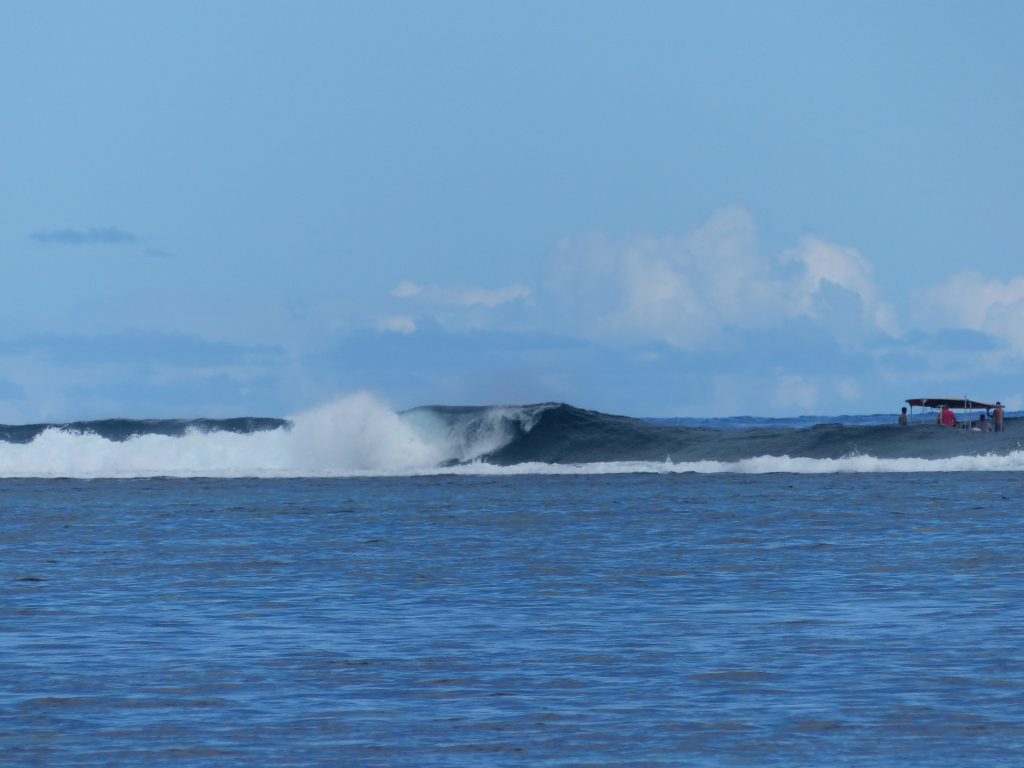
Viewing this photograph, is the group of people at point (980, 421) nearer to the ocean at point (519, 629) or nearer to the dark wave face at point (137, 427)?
the ocean at point (519, 629)

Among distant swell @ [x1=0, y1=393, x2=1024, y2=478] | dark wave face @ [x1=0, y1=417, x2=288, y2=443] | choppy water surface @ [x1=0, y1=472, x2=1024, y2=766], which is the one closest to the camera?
choppy water surface @ [x1=0, y1=472, x2=1024, y2=766]

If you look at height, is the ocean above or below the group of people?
below

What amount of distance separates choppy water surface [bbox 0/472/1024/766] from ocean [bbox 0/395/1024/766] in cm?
6

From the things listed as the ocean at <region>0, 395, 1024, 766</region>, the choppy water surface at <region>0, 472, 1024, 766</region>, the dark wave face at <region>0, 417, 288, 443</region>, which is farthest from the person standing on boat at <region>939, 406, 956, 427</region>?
the dark wave face at <region>0, 417, 288, 443</region>

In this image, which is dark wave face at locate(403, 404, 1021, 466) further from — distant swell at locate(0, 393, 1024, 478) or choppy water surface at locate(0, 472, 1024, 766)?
choppy water surface at locate(0, 472, 1024, 766)

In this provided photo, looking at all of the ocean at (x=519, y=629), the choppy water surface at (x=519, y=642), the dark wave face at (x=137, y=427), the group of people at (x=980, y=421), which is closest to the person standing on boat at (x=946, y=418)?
the group of people at (x=980, y=421)

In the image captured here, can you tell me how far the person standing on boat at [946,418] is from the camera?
64.9 metres

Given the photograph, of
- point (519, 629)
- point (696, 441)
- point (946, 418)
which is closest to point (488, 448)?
point (696, 441)

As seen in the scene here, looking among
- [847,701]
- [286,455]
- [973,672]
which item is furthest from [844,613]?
[286,455]

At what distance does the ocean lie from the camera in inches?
Answer: 489

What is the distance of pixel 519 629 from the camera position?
60.1 ft

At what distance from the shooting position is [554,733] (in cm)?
1258

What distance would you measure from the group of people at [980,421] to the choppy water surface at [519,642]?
29738 mm

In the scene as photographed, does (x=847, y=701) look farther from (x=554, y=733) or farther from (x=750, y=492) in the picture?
(x=750, y=492)
